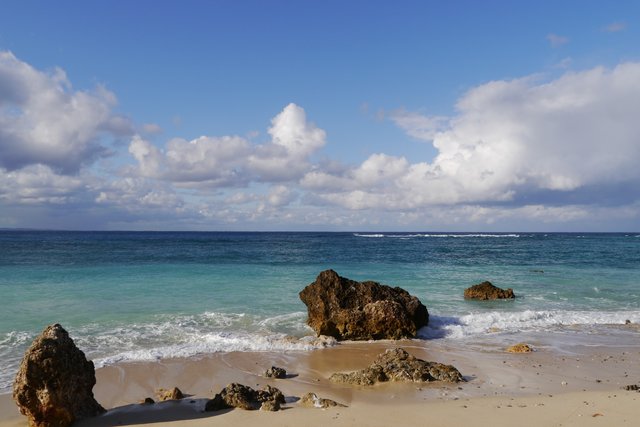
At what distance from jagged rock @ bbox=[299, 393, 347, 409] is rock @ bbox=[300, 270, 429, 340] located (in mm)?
5875

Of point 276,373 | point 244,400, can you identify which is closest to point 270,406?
point 244,400

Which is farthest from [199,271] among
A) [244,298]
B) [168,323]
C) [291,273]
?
[168,323]

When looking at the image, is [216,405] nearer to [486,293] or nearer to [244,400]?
[244,400]

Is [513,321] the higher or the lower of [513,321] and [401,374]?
the lower

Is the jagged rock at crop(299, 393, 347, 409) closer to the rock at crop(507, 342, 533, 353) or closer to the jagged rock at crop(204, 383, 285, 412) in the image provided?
the jagged rock at crop(204, 383, 285, 412)

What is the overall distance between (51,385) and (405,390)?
6.34 meters

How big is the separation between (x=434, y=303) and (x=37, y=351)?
1634 centimetres

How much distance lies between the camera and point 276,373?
9953mm

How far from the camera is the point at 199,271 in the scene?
32.2 meters

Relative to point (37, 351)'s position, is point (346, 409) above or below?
below

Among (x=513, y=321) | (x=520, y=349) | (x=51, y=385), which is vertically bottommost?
(x=513, y=321)

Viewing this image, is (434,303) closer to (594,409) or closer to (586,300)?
(586,300)

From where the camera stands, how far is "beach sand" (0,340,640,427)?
7367 millimetres

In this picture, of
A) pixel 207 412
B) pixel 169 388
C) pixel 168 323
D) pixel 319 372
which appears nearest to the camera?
pixel 207 412
